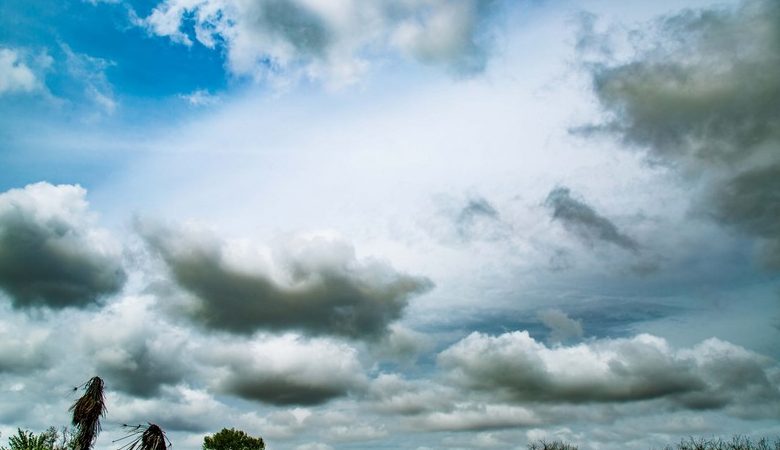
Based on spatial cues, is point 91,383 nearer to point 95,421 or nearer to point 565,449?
point 95,421

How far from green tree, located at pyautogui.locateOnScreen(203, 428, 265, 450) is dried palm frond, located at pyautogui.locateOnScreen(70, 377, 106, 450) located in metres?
92.9

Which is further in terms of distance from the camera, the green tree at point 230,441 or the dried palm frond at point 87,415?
the green tree at point 230,441

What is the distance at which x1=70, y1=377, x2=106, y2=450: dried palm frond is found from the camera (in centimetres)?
1362

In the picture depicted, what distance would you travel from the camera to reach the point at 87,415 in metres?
13.7

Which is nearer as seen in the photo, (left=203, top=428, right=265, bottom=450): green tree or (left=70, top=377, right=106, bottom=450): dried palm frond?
(left=70, top=377, right=106, bottom=450): dried palm frond

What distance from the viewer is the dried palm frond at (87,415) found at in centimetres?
1362

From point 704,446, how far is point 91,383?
93.5 meters

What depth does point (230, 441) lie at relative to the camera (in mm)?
97938

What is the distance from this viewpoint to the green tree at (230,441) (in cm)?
9738

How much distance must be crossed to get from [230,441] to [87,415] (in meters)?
93.7

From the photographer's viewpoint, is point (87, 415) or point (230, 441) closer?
point (87, 415)

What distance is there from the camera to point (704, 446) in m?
82.2

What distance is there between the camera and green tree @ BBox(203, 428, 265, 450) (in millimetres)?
97375

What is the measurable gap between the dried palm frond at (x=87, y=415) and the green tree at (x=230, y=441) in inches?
3656
